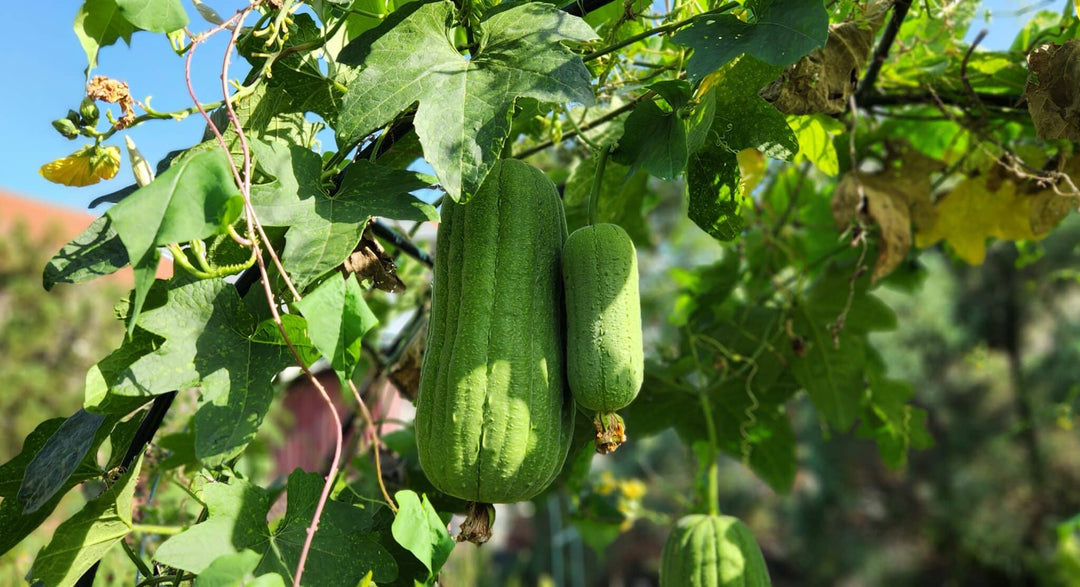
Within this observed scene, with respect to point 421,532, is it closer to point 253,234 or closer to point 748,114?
point 253,234

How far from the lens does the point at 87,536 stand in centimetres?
78

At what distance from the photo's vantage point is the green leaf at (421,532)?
0.73 meters

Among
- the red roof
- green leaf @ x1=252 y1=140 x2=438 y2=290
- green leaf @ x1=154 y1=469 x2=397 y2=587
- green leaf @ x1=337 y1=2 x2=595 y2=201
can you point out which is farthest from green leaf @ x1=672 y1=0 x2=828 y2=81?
the red roof

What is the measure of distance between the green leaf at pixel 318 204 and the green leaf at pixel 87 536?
0.30 meters

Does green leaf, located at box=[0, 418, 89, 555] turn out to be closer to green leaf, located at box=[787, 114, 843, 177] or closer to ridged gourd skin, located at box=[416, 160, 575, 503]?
ridged gourd skin, located at box=[416, 160, 575, 503]

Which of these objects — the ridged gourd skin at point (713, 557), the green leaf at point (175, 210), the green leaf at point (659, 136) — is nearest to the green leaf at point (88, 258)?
the green leaf at point (175, 210)

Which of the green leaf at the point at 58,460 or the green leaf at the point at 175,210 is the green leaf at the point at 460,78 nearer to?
A: the green leaf at the point at 175,210

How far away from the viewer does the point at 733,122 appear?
0.93 meters

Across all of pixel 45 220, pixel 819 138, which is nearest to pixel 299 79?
pixel 819 138

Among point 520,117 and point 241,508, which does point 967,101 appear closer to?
point 520,117

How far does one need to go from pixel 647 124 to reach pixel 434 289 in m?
0.30

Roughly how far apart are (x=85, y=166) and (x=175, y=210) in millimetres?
245

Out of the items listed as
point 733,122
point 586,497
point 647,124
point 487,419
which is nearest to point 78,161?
point 487,419

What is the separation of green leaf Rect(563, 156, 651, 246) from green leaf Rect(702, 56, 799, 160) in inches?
8.1
